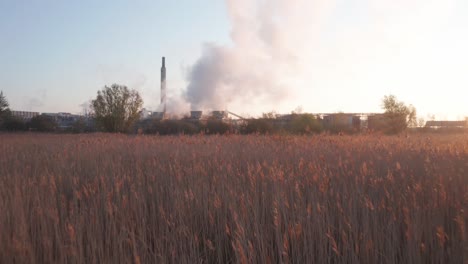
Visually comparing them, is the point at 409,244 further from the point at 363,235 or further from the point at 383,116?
the point at 383,116

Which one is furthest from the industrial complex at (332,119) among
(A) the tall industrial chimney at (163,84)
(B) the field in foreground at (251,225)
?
(B) the field in foreground at (251,225)

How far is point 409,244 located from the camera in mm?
2186

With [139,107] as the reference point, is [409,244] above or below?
below

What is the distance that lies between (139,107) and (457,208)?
34939 millimetres

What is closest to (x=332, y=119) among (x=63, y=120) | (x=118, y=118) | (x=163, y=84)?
(x=118, y=118)

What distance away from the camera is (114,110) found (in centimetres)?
3459

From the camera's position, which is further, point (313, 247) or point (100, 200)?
point (100, 200)

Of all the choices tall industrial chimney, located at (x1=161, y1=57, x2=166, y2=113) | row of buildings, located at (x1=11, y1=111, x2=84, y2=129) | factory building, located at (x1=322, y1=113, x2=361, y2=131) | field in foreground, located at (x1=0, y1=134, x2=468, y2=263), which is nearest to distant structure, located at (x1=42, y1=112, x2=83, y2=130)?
row of buildings, located at (x1=11, y1=111, x2=84, y2=129)

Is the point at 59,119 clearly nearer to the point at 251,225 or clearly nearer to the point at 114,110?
the point at 114,110

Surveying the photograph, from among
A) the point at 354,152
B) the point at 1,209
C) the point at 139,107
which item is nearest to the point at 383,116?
the point at 139,107

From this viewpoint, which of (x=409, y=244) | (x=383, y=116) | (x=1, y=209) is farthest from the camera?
(x=383, y=116)

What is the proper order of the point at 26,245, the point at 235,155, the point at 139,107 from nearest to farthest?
the point at 26,245 < the point at 235,155 < the point at 139,107

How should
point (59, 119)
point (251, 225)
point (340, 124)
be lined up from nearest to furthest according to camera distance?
1. point (251, 225)
2. point (340, 124)
3. point (59, 119)

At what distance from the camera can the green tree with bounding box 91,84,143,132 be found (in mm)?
34531
